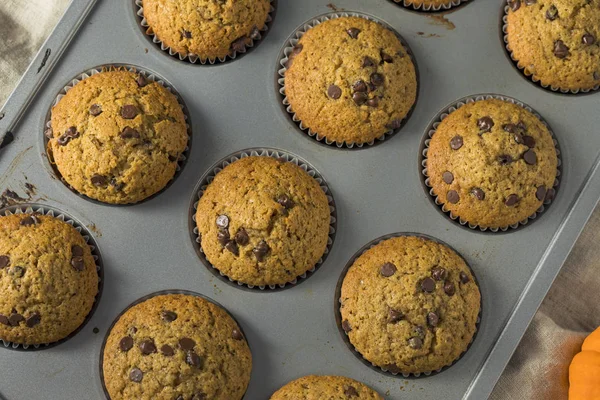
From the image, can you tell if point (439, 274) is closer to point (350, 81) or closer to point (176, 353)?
point (350, 81)

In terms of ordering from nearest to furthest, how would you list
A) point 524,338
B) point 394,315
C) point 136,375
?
point 136,375 < point 394,315 < point 524,338

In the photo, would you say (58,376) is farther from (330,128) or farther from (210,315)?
(330,128)

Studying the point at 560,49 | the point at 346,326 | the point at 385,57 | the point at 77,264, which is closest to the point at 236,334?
the point at 346,326

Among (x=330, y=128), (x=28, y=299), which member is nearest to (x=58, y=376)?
(x=28, y=299)

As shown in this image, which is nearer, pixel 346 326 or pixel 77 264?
pixel 77 264

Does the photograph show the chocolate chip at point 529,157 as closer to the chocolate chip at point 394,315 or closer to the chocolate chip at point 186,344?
the chocolate chip at point 394,315
